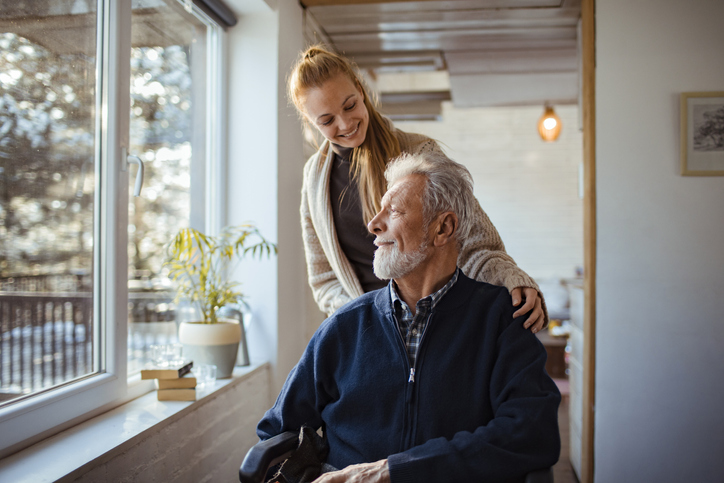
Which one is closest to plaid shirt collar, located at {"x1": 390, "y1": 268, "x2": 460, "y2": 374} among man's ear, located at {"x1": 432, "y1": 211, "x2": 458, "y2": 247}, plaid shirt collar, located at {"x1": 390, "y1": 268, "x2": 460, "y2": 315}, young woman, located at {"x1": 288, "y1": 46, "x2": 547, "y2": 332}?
plaid shirt collar, located at {"x1": 390, "y1": 268, "x2": 460, "y2": 315}

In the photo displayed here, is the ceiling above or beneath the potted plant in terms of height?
above

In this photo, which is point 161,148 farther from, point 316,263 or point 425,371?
point 425,371

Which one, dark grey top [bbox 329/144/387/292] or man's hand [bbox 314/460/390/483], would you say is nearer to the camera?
man's hand [bbox 314/460/390/483]

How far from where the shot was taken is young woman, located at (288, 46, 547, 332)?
1.79 metres

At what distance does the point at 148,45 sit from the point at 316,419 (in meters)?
1.72

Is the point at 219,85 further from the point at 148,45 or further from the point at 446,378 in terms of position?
the point at 446,378

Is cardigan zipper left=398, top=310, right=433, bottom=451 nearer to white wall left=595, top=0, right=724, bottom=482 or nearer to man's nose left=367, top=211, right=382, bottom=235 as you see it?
man's nose left=367, top=211, right=382, bottom=235

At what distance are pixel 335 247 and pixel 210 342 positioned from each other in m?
0.78

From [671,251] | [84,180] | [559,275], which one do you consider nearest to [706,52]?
[671,251]

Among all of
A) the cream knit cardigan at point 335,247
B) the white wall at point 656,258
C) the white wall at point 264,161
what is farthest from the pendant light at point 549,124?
the cream knit cardigan at point 335,247

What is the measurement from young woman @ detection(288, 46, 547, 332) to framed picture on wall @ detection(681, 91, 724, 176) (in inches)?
70.0

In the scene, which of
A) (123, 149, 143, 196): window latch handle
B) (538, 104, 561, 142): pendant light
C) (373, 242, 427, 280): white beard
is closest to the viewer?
(373, 242, 427, 280): white beard

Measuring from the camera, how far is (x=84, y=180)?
1983 millimetres

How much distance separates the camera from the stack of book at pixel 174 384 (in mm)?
2117
